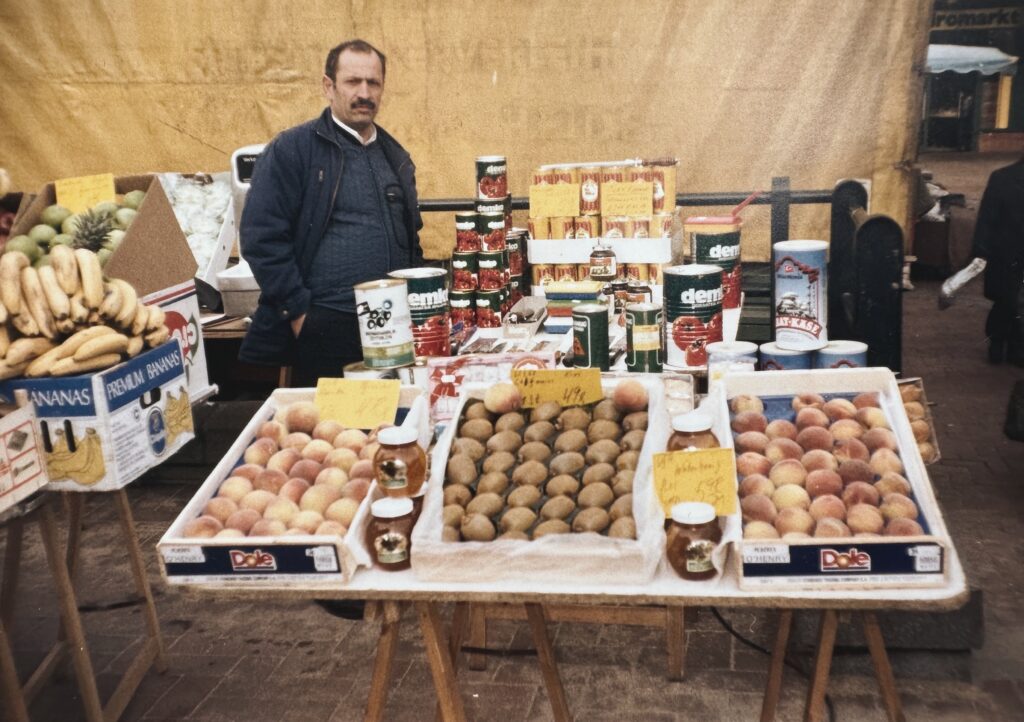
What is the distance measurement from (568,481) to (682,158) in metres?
4.58

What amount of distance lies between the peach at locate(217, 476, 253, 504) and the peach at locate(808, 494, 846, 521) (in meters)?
1.37

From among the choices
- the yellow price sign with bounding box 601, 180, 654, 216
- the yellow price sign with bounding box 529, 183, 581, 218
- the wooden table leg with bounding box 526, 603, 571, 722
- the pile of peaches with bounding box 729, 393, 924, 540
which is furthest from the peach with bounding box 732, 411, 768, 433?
the yellow price sign with bounding box 529, 183, 581, 218

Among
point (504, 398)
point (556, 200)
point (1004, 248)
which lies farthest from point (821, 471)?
point (1004, 248)

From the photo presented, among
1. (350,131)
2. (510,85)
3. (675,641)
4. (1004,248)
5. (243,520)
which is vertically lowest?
(675,641)

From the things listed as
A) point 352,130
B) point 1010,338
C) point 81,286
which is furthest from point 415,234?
point 1010,338

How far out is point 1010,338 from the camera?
25.0ft

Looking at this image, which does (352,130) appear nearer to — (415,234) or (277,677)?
(415,234)

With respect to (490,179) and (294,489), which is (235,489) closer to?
(294,489)

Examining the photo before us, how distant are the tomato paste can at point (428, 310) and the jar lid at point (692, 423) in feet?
3.76

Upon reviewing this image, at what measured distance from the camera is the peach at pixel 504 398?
255cm

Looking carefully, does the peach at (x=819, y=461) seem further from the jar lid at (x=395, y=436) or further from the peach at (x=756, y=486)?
the jar lid at (x=395, y=436)

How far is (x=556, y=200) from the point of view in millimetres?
4184

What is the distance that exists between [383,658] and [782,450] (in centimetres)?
109

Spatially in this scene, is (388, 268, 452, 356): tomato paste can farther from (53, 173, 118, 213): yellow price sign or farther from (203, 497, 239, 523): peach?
(53, 173, 118, 213): yellow price sign
